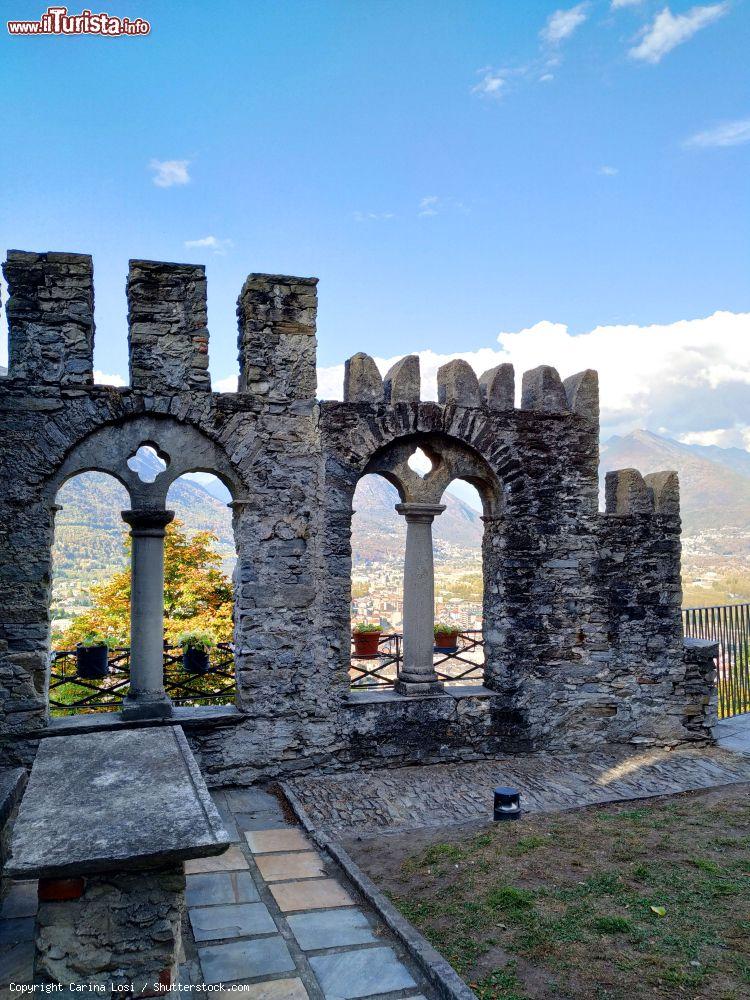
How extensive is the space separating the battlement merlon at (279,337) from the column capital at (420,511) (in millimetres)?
1523

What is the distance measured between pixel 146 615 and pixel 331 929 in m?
3.40

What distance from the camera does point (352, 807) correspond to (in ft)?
21.3

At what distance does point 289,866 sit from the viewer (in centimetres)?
536

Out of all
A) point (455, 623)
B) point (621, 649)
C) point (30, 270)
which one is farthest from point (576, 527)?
point (30, 270)

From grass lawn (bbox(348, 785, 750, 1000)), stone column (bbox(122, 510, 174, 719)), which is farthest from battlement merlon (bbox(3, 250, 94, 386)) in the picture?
grass lawn (bbox(348, 785, 750, 1000))

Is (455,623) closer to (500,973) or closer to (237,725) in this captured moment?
(237,725)

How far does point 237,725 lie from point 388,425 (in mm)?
3321

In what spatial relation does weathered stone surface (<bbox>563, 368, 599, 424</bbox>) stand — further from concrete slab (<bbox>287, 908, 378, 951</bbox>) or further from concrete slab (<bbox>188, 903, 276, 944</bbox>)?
concrete slab (<bbox>188, 903, 276, 944</bbox>)

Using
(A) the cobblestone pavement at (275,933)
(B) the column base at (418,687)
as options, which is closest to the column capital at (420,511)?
(B) the column base at (418,687)

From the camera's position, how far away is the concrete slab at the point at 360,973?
12.6 feet

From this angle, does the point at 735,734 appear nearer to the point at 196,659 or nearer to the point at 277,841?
the point at 277,841

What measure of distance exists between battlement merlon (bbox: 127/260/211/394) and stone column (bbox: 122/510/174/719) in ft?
4.16

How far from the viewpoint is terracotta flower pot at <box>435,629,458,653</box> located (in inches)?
369

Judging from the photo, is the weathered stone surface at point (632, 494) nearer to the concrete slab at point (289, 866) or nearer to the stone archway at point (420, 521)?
the stone archway at point (420, 521)
